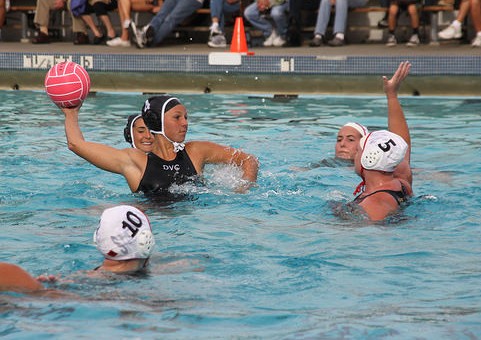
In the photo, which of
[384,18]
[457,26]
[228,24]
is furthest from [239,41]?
[457,26]

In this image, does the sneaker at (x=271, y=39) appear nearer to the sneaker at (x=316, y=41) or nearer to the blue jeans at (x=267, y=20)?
the blue jeans at (x=267, y=20)

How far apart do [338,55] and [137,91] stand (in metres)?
2.90

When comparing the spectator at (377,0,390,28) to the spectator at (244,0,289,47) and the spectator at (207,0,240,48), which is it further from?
the spectator at (207,0,240,48)

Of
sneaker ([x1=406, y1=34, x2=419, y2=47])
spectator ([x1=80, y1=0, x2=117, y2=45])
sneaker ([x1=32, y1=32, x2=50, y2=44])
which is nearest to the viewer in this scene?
sneaker ([x1=406, y1=34, x2=419, y2=47])

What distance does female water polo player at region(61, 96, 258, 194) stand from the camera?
6859 mm

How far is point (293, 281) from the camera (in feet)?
17.2

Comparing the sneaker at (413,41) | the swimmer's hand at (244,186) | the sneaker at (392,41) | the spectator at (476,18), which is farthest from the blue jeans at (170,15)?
the swimmer's hand at (244,186)

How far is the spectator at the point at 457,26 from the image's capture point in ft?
45.5

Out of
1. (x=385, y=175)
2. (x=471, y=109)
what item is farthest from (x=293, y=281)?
(x=471, y=109)

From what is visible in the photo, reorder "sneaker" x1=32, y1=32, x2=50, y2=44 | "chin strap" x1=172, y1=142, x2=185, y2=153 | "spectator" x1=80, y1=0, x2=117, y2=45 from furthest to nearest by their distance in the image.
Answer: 1. "sneaker" x1=32, y1=32, x2=50, y2=44
2. "spectator" x1=80, y1=0, x2=117, y2=45
3. "chin strap" x1=172, y1=142, x2=185, y2=153

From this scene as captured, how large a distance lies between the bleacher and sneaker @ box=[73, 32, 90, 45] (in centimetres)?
101

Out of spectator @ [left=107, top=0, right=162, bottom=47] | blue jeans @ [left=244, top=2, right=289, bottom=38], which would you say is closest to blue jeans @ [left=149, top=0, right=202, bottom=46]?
spectator @ [left=107, top=0, right=162, bottom=47]

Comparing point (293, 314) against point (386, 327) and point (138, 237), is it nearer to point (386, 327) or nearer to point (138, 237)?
point (386, 327)

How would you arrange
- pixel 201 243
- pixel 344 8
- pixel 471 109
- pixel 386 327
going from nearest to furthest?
pixel 386 327 → pixel 201 243 → pixel 471 109 → pixel 344 8
